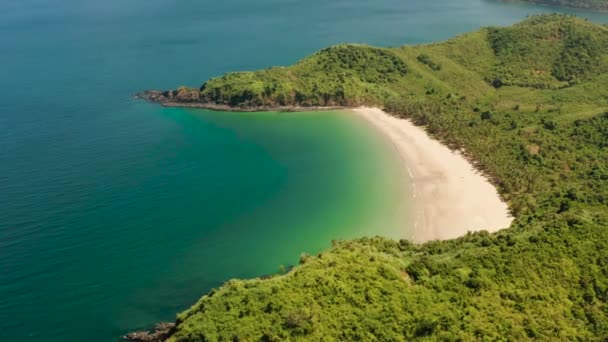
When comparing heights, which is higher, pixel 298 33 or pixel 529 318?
pixel 298 33

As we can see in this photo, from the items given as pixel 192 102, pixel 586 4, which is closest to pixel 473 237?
pixel 192 102

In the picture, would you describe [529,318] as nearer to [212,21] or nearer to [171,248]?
[171,248]

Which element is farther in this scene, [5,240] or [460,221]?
[460,221]

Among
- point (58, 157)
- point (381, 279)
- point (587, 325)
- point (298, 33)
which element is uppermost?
point (298, 33)

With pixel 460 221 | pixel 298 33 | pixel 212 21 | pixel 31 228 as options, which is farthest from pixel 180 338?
pixel 212 21

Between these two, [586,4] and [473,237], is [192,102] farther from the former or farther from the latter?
[586,4]

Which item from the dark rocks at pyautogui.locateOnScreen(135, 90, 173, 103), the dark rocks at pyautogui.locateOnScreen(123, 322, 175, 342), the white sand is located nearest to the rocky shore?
the dark rocks at pyautogui.locateOnScreen(135, 90, 173, 103)

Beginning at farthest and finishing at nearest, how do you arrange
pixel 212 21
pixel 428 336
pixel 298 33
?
pixel 212 21, pixel 298 33, pixel 428 336
